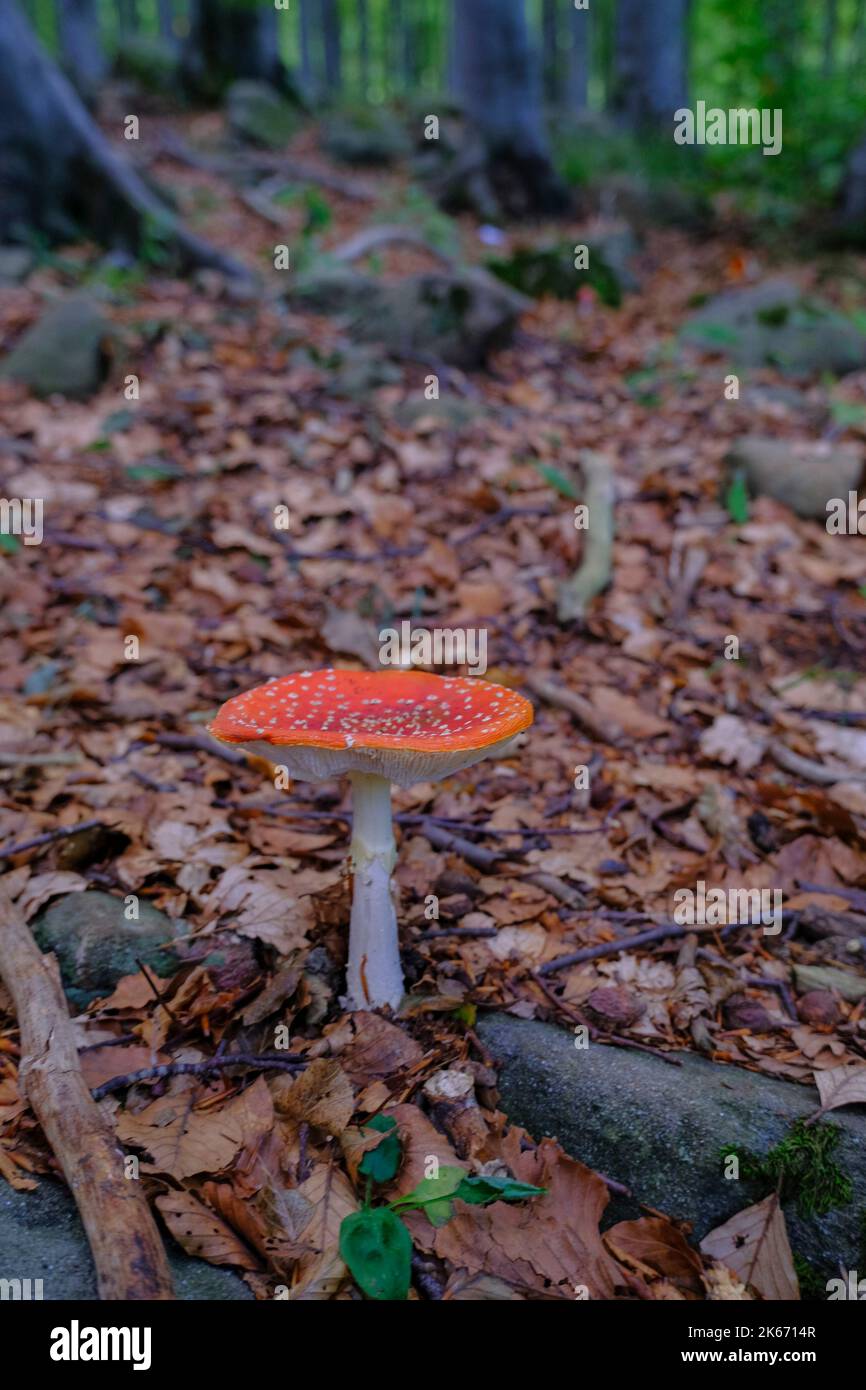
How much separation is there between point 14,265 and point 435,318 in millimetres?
4122

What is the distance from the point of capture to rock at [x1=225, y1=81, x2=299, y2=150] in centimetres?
1820

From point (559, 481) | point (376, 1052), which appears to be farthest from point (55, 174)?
point (376, 1052)

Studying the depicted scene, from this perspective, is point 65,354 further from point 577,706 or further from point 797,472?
point 797,472

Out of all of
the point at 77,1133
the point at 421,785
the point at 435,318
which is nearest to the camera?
the point at 77,1133

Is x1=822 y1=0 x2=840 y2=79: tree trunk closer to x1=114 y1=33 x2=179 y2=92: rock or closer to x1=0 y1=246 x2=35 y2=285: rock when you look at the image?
x1=114 y1=33 x2=179 y2=92: rock

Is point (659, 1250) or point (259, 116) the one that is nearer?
point (659, 1250)

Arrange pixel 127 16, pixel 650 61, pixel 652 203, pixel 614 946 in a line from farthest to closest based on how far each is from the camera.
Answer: pixel 127 16, pixel 650 61, pixel 652 203, pixel 614 946

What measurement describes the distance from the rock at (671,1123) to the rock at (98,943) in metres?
1.20

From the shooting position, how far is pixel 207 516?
20.5ft

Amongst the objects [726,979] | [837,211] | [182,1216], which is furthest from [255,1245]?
[837,211]

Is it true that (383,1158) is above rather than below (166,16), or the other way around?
below

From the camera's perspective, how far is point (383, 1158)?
2688 mm

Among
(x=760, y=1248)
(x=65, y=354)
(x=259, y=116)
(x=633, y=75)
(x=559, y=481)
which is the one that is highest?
(x=633, y=75)
